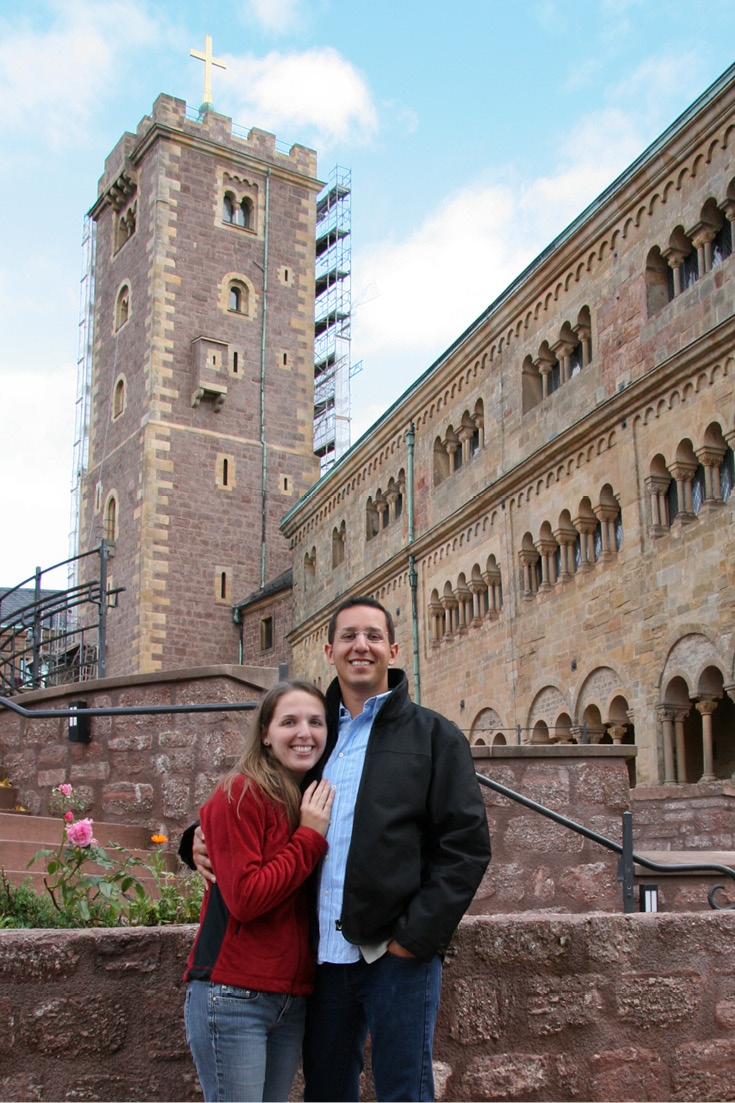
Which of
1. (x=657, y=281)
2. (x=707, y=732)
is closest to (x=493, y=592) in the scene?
(x=657, y=281)

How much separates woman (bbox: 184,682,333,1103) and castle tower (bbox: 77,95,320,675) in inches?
1255

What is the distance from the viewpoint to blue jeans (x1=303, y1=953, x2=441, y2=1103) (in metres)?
2.67

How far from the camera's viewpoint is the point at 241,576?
1459 inches

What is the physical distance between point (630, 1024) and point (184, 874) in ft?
11.5

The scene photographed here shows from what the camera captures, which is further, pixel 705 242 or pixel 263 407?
pixel 263 407

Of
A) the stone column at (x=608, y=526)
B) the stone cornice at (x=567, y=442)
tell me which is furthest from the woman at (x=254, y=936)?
the stone column at (x=608, y=526)

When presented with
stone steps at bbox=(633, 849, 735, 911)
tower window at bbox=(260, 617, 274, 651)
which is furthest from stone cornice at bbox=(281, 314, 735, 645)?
stone steps at bbox=(633, 849, 735, 911)

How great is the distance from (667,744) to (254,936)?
573 inches

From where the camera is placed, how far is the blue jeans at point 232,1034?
2621mm

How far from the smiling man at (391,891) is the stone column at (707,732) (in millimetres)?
13401

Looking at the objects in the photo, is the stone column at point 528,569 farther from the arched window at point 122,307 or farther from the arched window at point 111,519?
the arched window at point 122,307

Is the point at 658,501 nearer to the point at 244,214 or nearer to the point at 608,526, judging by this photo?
the point at 608,526

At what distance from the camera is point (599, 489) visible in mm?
18891

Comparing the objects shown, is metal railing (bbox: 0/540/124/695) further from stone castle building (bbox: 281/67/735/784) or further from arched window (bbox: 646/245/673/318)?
arched window (bbox: 646/245/673/318)
